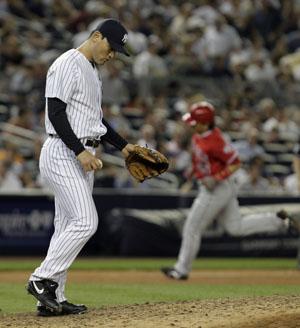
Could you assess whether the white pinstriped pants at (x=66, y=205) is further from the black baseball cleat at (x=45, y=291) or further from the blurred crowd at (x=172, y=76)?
the blurred crowd at (x=172, y=76)

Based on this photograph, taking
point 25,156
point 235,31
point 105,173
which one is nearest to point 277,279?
point 105,173

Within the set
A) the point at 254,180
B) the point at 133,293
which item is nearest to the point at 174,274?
the point at 133,293

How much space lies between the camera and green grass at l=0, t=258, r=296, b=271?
45.3ft

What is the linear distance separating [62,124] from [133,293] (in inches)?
130

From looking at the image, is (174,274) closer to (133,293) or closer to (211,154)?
(211,154)

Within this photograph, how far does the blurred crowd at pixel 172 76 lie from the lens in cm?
1706

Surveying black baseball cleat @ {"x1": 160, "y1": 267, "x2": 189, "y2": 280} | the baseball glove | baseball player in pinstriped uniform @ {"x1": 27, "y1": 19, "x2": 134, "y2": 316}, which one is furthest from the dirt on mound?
black baseball cleat @ {"x1": 160, "y1": 267, "x2": 189, "y2": 280}

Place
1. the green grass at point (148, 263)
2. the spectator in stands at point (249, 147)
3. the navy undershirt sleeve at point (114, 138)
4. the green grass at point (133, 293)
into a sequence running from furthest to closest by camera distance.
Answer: the spectator in stands at point (249, 147), the green grass at point (148, 263), the green grass at point (133, 293), the navy undershirt sleeve at point (114, 138)

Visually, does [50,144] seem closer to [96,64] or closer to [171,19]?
[96,64]

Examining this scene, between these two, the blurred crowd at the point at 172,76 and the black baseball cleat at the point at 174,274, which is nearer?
the black baseball cleat at the point at 174,274

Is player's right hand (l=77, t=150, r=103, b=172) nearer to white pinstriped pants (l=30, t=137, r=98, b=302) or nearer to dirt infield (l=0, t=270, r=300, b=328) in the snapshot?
white pinstriped pants (l=30, t=137, r=98, b=302)

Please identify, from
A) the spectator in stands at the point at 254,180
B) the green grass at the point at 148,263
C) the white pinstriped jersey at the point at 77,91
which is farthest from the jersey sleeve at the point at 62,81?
the spectator in stands at the point at 254,180

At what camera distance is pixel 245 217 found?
11664 millimetres

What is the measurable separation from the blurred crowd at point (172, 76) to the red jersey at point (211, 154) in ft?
16.8
